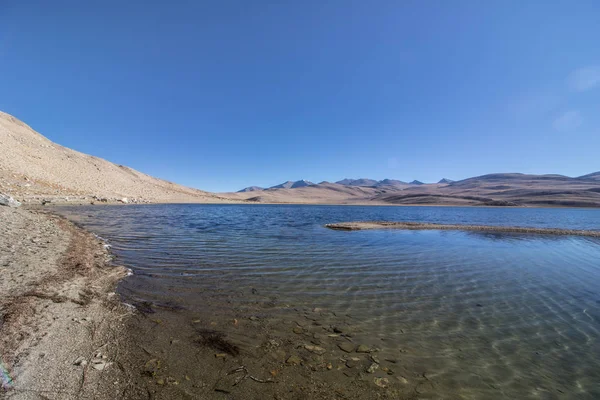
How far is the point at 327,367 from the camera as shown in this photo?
432 centimetres

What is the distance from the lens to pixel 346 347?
16.3ft

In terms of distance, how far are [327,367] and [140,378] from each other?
283 cm

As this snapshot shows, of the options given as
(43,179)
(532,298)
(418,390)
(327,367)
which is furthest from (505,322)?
(43,179)

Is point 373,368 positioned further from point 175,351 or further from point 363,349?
point 175,351

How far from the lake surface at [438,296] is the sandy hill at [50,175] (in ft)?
140

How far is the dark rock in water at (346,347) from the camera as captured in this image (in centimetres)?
487

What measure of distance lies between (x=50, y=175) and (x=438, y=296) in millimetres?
77648

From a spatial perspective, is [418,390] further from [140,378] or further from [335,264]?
[335,264]

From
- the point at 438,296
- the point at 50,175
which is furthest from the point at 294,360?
the point at 50,175

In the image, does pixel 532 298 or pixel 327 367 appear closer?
pixel 327 367

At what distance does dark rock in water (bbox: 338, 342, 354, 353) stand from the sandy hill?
48931mm

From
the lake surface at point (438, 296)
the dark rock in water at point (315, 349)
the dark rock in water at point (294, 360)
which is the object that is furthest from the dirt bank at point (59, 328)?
the dark rock in water at point (315, 349)

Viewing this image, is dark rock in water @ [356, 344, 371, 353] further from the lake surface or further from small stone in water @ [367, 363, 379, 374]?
small stone in water @ [367, 363, 379, 374]

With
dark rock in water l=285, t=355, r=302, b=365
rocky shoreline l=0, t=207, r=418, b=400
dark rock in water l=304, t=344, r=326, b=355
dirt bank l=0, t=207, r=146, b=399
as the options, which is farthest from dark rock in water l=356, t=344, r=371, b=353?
dirt bank l=0, t=207, r=146, b=399
